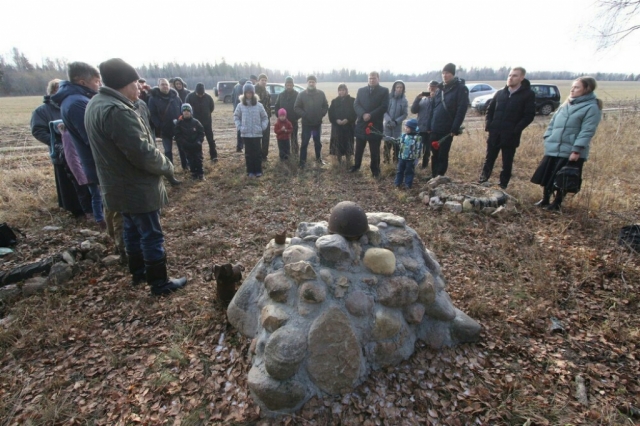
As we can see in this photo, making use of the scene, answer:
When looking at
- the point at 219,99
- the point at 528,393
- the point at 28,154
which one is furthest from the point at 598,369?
the point at 219,99

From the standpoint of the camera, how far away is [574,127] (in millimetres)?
4559

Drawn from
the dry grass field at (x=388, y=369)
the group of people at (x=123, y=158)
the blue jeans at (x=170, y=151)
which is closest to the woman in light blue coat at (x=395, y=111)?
the dry grass field at (x=388, y=369)

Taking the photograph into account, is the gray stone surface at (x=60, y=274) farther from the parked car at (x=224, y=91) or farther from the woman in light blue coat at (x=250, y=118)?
the parked car at (x=224, y=91)

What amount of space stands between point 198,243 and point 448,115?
5.04 meters

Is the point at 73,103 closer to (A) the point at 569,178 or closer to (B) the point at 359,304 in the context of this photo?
(B) the point at 359,304

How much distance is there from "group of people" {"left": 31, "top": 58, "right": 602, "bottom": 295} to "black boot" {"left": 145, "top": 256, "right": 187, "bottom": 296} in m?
0.01

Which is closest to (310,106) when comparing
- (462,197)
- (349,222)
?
(462,197)

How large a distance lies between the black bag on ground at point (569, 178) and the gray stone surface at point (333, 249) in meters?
4.02

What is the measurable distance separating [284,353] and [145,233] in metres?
1.77

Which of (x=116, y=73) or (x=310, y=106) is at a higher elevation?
(x=116, y=73)

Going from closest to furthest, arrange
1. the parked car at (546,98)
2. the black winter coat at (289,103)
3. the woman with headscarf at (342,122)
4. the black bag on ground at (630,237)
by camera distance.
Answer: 1. the black bag on ground at (630,237)
2. the woman with headscarf at (342,122)
3. the black winter coat at (289,103)
4. the parked car at (546,98)

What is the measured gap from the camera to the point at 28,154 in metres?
8.73

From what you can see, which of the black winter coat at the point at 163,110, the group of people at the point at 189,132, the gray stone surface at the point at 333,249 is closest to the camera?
the gray stone surface at the point at 333,249

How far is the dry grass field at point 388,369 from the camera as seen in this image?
2.11 metres
